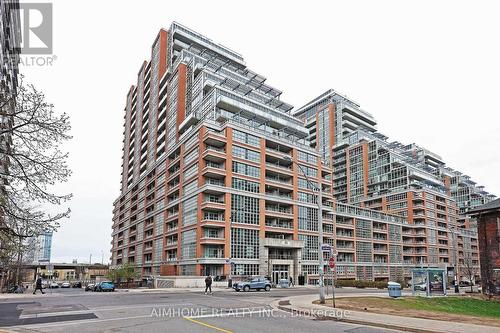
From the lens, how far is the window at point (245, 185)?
213 feet

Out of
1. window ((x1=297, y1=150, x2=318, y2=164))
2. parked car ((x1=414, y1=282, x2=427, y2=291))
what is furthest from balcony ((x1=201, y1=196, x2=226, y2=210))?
parked car ((x1=414, y1=282, x2=427, y2=291))

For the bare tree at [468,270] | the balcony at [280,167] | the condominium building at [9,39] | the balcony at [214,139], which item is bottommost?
the bare tree at [468,270]

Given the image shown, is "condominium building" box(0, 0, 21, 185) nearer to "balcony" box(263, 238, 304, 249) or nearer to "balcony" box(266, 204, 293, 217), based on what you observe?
"balcony" box(266, 204, 293, 217)

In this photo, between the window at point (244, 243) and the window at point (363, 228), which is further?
the window at point (363, 228)

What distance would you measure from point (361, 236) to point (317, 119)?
173 feet

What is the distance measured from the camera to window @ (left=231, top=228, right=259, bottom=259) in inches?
2440

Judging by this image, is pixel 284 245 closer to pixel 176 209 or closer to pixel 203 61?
pixel 176 209

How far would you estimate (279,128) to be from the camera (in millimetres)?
81125

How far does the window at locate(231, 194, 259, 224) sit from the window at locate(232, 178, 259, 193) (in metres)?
1.40

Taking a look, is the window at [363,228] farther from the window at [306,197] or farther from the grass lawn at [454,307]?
the grass lawn at [454,307]

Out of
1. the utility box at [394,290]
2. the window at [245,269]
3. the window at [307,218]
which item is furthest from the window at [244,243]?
the utility box at [394,290]

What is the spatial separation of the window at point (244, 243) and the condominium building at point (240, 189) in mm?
205

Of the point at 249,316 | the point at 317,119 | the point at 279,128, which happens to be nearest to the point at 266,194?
the point at 279,128

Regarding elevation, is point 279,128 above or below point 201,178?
above
